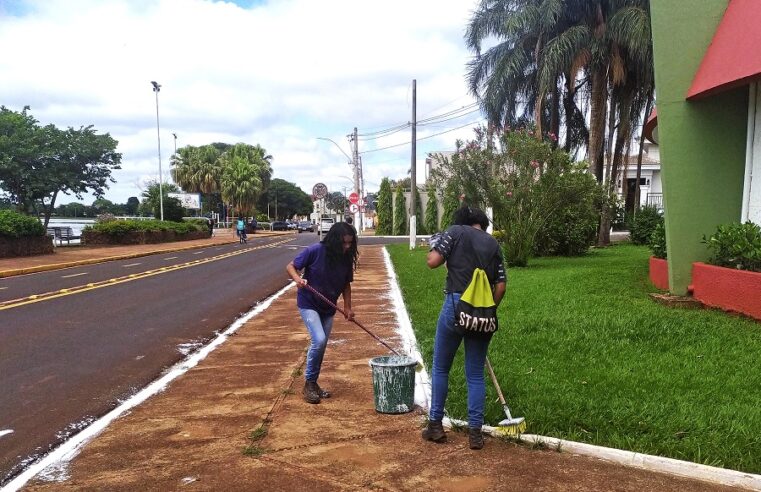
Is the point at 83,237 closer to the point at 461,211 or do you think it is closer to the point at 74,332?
the point at 74,332

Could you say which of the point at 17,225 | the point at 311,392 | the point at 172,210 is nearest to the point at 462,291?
the point at 311,392

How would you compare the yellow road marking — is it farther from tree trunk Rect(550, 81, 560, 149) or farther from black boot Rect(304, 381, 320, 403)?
tree trunk Rect(550, 81, 560, 149)

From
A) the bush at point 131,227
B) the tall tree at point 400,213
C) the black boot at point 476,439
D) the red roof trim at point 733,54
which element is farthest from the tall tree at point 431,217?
the black boot at point 476,439

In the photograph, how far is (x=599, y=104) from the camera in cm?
2223

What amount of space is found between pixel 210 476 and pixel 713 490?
3.06m

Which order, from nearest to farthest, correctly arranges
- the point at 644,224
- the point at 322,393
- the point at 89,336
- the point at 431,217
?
1. the point at 322,393
2. the point at 89,336
3. the point at 644,224
4. the point at 431,217

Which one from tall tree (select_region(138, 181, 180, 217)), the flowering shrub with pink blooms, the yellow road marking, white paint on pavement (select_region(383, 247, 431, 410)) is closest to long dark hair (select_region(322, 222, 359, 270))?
→ white paint on pavement (select_region(383, 247, 431, 410))

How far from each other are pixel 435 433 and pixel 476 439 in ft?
0.99

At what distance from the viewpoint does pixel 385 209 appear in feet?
180

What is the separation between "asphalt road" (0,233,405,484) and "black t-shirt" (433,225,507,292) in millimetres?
3195

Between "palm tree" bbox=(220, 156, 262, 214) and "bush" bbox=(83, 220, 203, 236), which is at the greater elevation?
"palm tree" bbox=(220, 156, 262, 214)

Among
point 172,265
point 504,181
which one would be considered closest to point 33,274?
point 172,265

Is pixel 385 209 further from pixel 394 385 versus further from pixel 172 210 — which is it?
pixel 394 385

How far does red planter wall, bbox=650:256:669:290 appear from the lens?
32.6 ft
